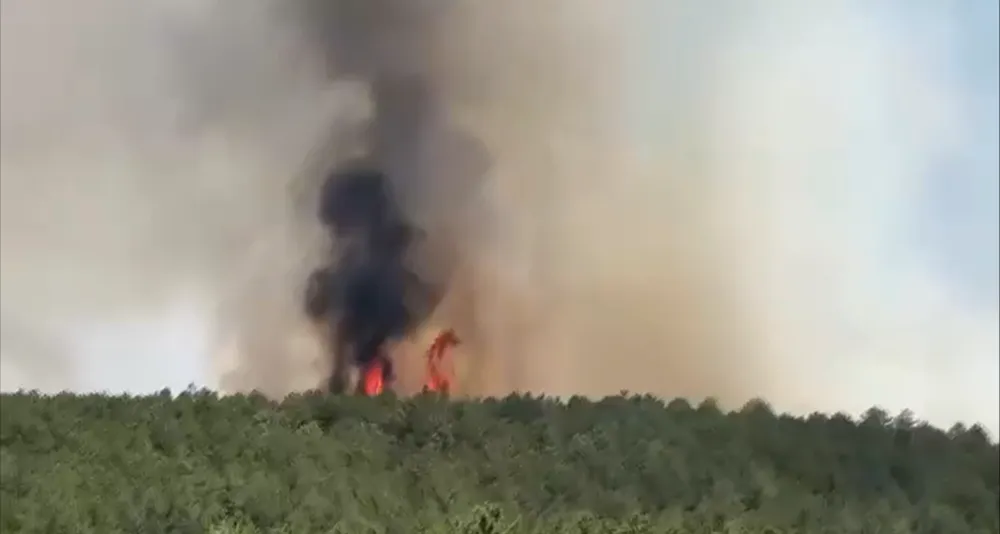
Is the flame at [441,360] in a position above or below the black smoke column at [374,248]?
below

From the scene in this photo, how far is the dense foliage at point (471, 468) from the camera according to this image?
64 centimetres

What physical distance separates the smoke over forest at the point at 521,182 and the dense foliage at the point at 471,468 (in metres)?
0.13

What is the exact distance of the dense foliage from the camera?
641 mm

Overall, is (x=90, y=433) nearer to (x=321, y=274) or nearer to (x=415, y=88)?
(x=321, y=274)

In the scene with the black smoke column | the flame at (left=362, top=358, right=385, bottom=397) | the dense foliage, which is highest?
the black smoke column

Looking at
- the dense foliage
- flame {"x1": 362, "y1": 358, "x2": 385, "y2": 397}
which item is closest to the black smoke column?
flame {"x1": 362, "y1": 358, "x2": 385, "y2": 397}

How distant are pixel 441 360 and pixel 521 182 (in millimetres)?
228

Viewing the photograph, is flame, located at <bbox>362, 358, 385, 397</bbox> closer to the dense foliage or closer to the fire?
the fire

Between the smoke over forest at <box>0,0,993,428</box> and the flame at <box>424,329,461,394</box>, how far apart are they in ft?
0.06

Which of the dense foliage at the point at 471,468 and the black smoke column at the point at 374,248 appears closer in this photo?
the dense foliage at the point at 471,468

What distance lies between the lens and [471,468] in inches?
30.6

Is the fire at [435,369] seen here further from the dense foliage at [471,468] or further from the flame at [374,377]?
the dense foliage at [471,468]

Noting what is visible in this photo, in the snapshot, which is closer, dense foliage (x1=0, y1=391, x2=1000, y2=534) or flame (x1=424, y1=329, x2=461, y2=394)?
dense foliage (x1=0, y1=391, x2=1000, y2=534)

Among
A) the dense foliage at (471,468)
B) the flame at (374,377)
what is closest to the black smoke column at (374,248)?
the flame at (374,377)
